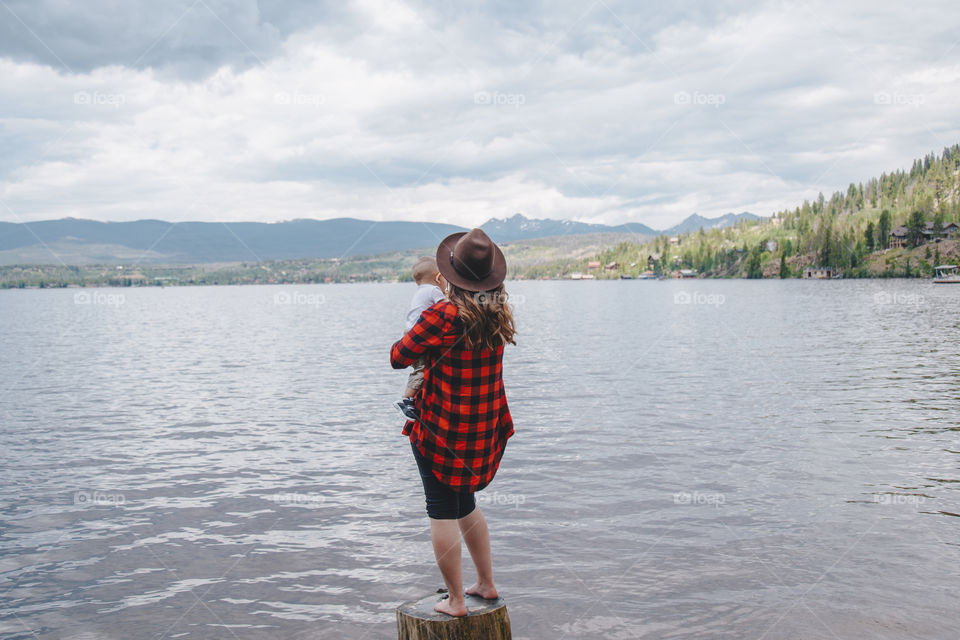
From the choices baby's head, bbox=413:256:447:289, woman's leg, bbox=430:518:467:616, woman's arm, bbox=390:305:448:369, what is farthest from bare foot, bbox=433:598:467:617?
baby's head, bbox=413:256:447:289

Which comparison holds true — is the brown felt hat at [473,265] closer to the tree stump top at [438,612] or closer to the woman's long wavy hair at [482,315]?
the woman's long wavy hair at [482,315]

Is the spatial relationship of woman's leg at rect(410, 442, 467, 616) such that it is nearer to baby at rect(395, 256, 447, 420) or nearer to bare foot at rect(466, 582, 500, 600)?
baby at rect(395, 256, 447, 420)

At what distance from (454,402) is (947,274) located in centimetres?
20295

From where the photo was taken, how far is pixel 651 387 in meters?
28.7

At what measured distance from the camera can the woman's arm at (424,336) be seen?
580 cm

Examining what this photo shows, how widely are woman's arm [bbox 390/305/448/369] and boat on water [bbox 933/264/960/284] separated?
174 metres

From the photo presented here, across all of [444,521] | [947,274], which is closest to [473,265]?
[444,521]

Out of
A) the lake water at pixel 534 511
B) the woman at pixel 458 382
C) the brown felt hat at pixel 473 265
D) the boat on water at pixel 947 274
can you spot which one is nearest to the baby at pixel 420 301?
the woman at pixel 458 382

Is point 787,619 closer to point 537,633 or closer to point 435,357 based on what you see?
point 537,633

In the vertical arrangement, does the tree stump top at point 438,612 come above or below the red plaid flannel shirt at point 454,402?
below

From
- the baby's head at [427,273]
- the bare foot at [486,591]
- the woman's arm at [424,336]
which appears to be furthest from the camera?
the baby's head at [427,273]

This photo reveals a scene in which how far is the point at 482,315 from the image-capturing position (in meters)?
5.92

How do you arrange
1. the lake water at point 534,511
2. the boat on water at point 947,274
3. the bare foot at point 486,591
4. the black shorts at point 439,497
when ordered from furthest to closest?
the boat on water at point 947,274 → the lake water at point 534,511 → the bare foot at point 486,591 → the black shorts at point 439,497

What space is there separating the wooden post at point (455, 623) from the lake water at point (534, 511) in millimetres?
2409
